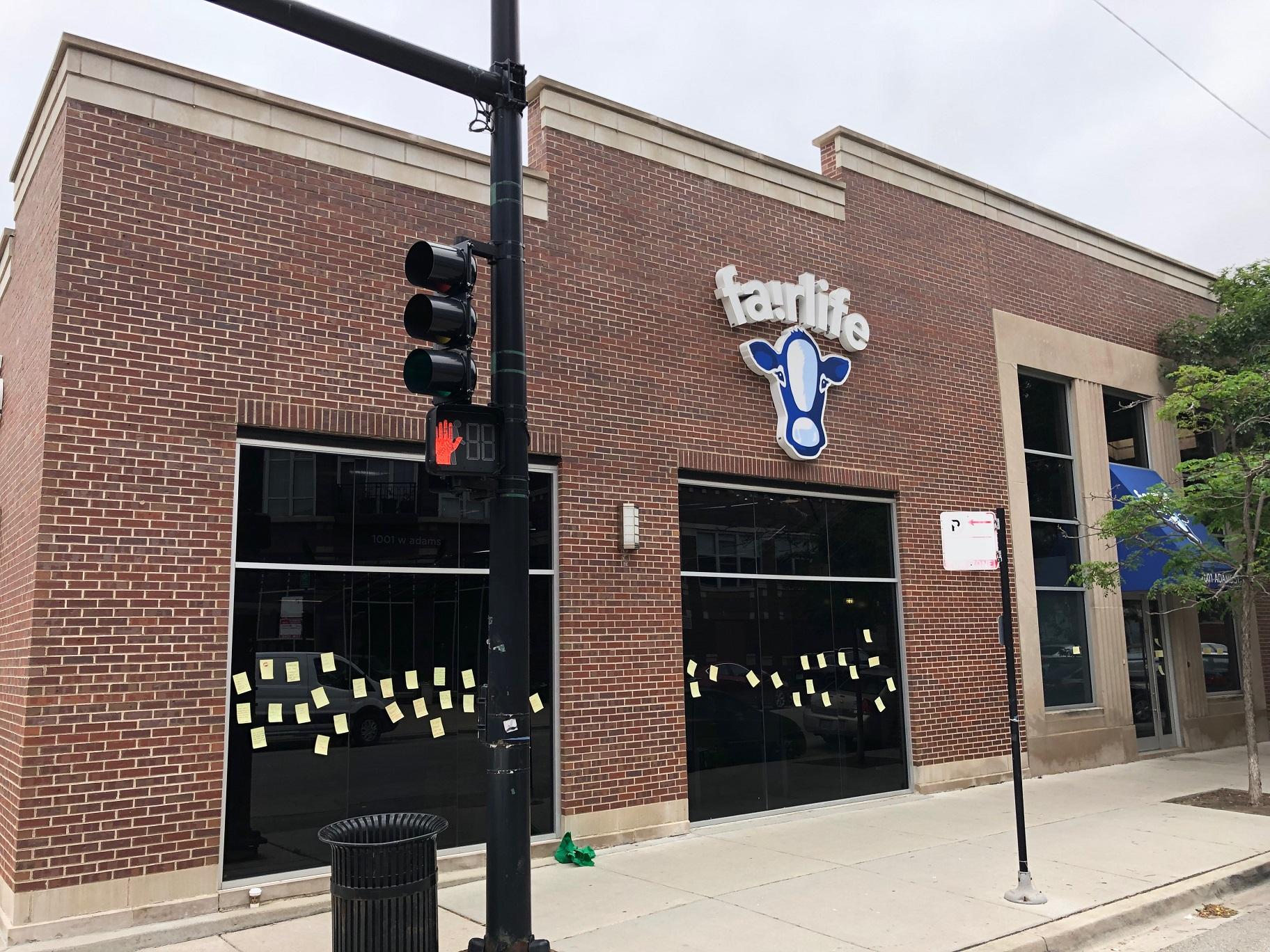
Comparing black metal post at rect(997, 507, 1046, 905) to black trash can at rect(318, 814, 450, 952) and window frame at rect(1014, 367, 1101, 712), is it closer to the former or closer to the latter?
black trash can at rect(318, 814, 450, 952)

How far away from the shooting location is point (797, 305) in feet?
39.8

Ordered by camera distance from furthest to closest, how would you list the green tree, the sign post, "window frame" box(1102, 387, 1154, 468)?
1. "window frame" box(1102, 387, 1154, 468)
2. the green tree
3. the sign post

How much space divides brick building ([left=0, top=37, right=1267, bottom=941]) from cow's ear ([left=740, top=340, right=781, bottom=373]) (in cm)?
15

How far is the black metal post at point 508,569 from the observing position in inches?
226

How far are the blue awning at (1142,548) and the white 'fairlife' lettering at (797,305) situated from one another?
528cm

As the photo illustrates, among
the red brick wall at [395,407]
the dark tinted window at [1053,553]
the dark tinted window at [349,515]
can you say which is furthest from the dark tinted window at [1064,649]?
the dark tinted window at [349,515]

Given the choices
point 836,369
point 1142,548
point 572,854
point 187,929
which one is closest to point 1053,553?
point 1142,548

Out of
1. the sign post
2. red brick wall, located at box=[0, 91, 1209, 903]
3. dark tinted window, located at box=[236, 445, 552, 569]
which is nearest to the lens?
red brick wall, located at box=[0, 91, 1209, 903]

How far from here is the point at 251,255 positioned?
8406mm

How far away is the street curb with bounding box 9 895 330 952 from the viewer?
6719 mm

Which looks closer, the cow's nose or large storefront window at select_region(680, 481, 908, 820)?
large storefront window at select_region(680, 481, 908, 820)

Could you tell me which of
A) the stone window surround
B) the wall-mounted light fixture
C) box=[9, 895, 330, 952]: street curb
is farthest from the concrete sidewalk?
the wall-mounted light fixture

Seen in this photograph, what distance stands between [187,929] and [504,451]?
4.32 metres

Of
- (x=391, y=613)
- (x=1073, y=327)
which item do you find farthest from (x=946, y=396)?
(x=391, y=613)
